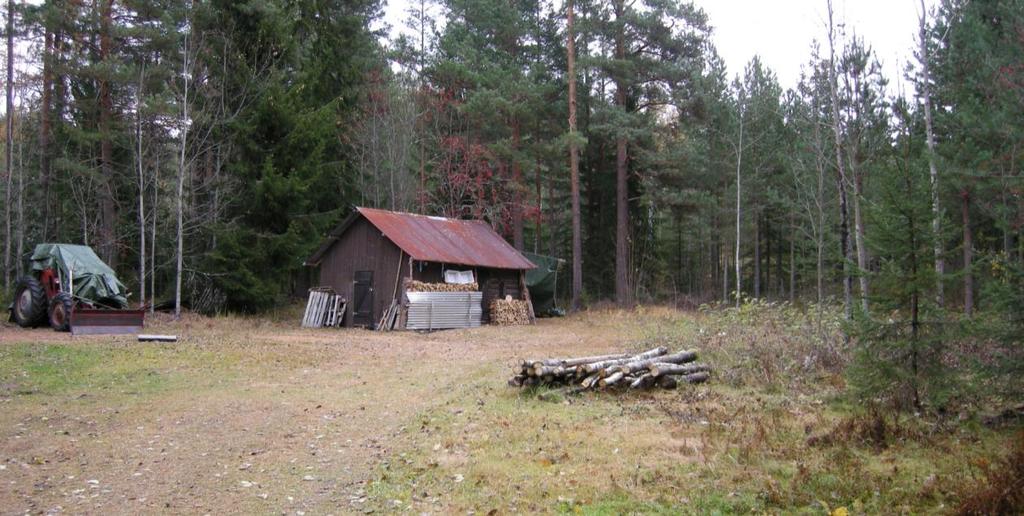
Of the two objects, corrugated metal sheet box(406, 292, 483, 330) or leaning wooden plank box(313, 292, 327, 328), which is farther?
leaning wooden plank box(313, 292, 327, 328)

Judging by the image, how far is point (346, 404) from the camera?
32.4ft

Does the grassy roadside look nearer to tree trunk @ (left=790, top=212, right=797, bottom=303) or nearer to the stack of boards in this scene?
the stack of boards

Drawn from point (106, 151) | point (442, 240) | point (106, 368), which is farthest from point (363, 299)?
point (106, 368)

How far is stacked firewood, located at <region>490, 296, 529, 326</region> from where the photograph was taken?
2490 centimetres

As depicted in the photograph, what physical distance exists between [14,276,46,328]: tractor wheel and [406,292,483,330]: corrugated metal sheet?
9.83m

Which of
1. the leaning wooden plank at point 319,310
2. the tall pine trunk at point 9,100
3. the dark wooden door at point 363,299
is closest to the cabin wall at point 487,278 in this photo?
the dark wooden door at point 363,299

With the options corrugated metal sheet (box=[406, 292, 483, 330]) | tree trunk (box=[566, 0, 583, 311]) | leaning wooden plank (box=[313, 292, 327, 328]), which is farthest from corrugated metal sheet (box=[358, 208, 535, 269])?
leaning wooden plank (box=[313, 292, 327, 328])

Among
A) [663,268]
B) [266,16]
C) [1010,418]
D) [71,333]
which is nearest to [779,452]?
[1010,418]

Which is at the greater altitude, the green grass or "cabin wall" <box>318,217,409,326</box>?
"cabin wall" <box>318,217,409,326</box>

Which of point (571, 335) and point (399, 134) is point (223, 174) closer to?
point (399, 134)

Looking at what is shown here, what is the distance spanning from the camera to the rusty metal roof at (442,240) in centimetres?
2277

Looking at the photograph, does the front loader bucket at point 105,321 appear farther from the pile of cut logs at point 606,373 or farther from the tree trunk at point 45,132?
the pile of cut logs at point 606,373

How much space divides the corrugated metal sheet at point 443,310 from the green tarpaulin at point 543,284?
438 cm

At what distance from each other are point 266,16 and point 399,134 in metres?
7.90
